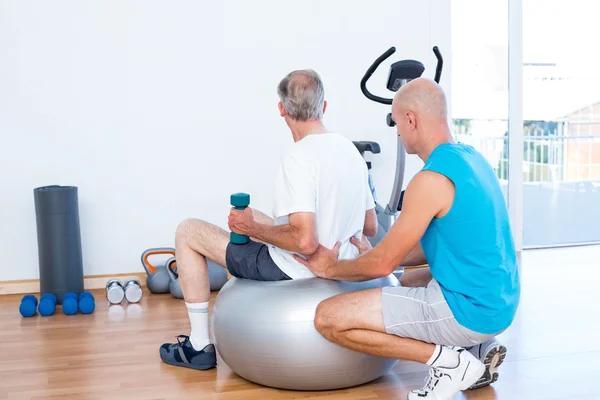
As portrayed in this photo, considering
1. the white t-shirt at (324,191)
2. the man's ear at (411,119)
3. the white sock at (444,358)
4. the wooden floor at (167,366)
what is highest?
the man's ear at (411,119)

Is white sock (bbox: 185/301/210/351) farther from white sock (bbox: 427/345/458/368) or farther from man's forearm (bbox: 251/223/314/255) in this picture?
white sock (bbox: 427/345/458/368)

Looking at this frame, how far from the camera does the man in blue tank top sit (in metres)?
2.14

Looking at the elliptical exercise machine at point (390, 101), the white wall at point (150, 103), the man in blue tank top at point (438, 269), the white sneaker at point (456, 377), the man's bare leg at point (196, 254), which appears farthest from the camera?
the white wall at point (150, 103)

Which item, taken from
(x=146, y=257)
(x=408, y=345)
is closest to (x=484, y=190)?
(x=408, y=345)

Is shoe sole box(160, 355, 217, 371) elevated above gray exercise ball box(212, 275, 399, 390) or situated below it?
below

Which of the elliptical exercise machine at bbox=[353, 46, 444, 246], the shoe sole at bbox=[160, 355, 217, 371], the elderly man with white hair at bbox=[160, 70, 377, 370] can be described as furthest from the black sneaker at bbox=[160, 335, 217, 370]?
the elliptical exercise machine at bbox=[353, 46, 444, 246]

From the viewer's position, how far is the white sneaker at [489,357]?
2.47 meters

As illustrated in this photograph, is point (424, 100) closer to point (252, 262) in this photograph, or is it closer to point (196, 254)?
point (252, 262)

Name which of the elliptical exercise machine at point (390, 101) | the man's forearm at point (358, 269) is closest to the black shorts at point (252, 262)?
the man's forearm at point (358, 269)

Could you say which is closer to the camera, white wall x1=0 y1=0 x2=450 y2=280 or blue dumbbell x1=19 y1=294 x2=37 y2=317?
blue dumbbell x1=19 y1=294 x2=37 y2=317

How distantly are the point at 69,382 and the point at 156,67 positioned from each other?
202cm

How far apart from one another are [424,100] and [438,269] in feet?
1.71

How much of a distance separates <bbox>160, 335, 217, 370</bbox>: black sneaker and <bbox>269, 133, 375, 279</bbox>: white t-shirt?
486 millimetres

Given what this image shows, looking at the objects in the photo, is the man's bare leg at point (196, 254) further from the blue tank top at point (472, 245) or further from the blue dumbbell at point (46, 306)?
the blue dumbbell at point (46, 306)
